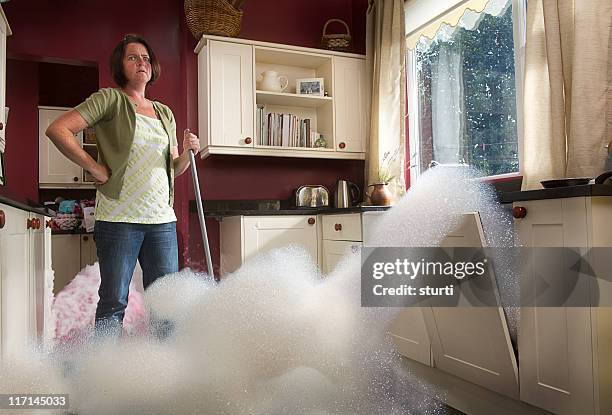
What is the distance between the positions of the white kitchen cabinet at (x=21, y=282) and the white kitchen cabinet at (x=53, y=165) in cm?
301

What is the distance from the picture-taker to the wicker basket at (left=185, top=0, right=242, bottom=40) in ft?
10.6

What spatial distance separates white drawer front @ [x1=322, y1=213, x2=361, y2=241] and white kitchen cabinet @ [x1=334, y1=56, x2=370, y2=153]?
71 centimetres

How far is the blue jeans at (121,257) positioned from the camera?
1.71 metres

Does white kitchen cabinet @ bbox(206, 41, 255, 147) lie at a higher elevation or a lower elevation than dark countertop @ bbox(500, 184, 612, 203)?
higher

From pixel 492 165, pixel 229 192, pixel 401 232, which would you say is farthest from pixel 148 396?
pixel 229 192

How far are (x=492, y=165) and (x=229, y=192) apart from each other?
1.76m

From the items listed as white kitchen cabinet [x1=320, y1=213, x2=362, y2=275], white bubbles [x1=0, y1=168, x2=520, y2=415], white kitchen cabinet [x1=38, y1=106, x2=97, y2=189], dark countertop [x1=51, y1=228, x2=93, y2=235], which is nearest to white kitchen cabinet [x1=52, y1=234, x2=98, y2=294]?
dark countertop [x1=51, y1=228, x2=93, y2=235]

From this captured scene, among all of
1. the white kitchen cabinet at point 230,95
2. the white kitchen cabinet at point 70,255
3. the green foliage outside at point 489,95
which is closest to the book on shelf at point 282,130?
the white kitchen cabinet at point 230,95

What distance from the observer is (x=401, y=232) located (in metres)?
1.43

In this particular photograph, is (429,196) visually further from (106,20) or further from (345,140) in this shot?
(106,20)

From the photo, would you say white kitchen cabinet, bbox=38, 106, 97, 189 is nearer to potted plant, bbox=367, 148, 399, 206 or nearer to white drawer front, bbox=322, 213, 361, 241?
white drawer front, bbox=322, 213, 361, 241

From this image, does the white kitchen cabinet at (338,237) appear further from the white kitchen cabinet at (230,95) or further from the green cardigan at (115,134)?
the green cardigan at (115,134)

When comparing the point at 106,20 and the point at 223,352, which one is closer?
the point at 223,352

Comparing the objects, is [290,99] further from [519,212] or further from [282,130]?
[519,212]
